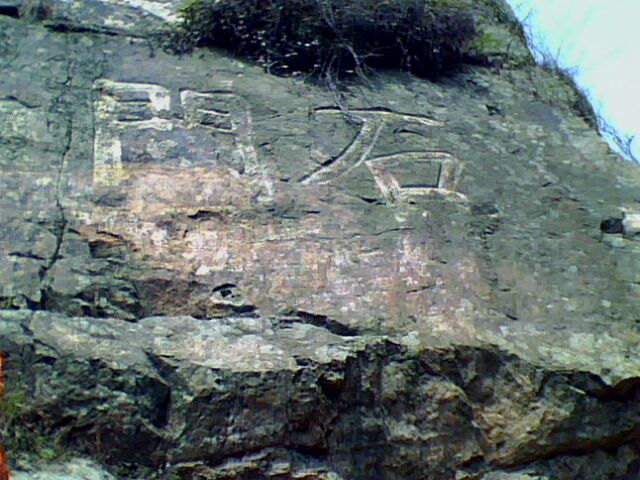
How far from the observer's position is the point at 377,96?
423 cm

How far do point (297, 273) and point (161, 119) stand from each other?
904 millimetres

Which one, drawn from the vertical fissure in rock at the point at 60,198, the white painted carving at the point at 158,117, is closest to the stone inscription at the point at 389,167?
the white painted carving at the point at 158,117

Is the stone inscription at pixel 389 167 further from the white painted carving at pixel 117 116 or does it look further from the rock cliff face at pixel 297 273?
the white painted carving at pixel 117 116

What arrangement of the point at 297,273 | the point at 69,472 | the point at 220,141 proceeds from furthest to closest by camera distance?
the point at 220,141, the point at 297,273, the point at 69,472

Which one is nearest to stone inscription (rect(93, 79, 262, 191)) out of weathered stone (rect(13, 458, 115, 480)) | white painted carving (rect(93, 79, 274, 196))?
white painted carving (rect(93, 79, 274, 196))

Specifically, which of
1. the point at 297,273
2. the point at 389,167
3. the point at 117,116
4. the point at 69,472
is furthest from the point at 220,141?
the point at 69,472

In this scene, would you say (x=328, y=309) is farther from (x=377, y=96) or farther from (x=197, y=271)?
(x=377, y=96)

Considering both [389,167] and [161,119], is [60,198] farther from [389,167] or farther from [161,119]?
[389,167]

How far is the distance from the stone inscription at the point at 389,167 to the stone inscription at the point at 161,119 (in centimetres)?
28

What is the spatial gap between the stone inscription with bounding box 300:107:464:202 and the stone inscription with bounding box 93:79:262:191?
28 centimetres

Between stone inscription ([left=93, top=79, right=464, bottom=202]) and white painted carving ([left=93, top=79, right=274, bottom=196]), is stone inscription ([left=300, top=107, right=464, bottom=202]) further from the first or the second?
white painted carving ([left=93, top=79, right=274, bottom=196])

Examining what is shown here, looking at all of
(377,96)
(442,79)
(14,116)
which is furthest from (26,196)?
(442,79)

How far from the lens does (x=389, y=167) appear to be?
3822 mm

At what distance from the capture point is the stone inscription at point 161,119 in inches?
142
